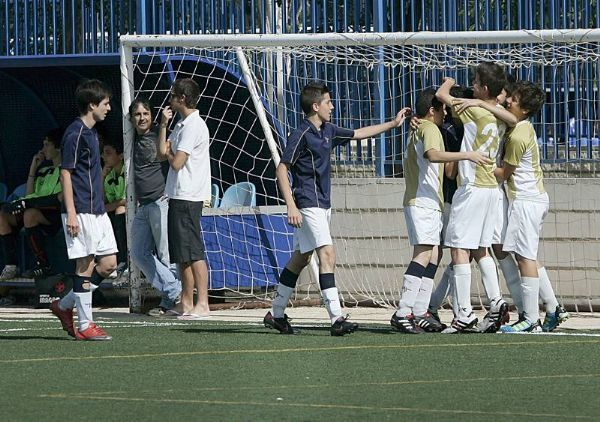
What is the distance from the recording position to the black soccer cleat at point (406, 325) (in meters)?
11.2

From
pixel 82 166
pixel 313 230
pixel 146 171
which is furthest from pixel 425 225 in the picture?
pixel 146 171

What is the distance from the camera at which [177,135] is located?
1271 cm

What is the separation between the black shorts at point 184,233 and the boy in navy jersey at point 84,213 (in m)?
1.85

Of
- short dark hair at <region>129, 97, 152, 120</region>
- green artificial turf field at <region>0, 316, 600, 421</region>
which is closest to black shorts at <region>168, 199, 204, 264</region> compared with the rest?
short dark hair at <region>129, 97, 152, 120</region>

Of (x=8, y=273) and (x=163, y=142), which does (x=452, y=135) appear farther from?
(x=8, y=273)

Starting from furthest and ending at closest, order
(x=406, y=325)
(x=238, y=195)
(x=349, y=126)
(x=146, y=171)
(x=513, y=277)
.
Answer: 1. (x=238, y=195)
2. (x=349, y=126)
3. (x=146, y=171)
4. (x=513, y=277)
5. (x=406, y=325)

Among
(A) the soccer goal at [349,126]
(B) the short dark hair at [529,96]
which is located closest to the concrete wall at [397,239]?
(A) the soccer goal at [349,126]

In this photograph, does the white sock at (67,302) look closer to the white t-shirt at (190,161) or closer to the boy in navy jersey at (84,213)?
the boy in navy jersey at (84,213)

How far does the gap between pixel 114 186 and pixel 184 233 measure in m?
2.26

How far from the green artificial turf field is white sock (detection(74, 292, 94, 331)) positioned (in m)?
0.23

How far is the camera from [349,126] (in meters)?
14.5

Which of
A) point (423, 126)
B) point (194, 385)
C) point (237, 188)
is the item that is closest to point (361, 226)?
point (237, 188)

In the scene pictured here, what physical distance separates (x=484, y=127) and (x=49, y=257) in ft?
19.9

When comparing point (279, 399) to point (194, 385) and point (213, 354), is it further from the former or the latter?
point (213, 354)
